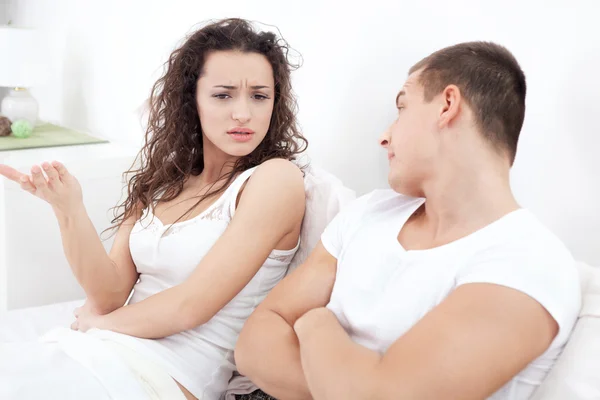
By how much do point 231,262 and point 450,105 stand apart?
531mm

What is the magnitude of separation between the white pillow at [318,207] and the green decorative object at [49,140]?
5.07ft

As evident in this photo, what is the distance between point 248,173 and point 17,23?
121 inches

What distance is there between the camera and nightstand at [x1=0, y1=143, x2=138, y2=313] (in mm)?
2273

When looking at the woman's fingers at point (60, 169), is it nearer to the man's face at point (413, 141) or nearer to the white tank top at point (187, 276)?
the white tank top at point (187, 276)

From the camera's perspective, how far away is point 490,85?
3.35ft

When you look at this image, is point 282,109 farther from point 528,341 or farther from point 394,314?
point 528,341

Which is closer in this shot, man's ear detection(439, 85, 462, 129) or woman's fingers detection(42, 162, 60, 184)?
man's ear detection(439, 85, 462, 129)

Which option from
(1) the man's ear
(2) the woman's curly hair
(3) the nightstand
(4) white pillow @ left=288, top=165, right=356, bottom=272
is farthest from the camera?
(3) the nightstand

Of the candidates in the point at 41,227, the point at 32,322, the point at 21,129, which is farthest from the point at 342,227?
the point at 21,129

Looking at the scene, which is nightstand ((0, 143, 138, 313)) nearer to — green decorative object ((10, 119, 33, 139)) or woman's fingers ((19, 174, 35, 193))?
green decorative object ((10, 119, 33, 139))

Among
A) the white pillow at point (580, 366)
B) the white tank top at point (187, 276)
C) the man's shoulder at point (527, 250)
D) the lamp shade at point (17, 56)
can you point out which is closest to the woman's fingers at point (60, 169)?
the white tank top at point (187, 276)

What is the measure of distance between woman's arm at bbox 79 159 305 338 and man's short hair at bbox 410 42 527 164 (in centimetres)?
43

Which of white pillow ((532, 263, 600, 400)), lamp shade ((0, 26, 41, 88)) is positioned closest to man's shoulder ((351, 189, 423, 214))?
white pillow ((532, 263, 600, 400))

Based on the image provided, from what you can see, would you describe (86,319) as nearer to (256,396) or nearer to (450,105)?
(256,396)
